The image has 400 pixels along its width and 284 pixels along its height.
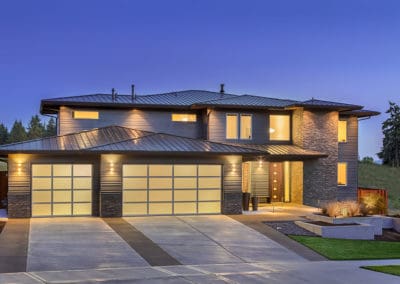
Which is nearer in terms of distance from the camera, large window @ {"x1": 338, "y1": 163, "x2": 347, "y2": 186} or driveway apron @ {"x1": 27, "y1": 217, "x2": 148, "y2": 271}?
driveway apron @ {"x1": 27, "y1": 217, "x2": 148, "y2": 271}

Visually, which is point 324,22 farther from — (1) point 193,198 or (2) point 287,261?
(2) point 287,261

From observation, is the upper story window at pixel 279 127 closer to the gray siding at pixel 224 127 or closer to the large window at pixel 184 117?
the gray siding at pixel 224 127

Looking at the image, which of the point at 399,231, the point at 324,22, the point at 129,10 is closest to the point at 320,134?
the point at 399,231

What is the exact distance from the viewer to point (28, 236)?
752 inches

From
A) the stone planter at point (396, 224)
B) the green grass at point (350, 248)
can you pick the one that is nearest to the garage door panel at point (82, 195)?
the green grass at point (350, 248)

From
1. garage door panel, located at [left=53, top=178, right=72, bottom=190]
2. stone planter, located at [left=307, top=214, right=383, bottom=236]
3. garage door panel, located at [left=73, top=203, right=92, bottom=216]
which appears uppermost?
garage door panel, located at [left=53, top=178, right=72, bottom=190]

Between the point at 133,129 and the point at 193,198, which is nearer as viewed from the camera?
the point at 193,198

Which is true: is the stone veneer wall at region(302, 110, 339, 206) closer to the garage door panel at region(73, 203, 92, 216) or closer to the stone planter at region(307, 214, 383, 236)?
the stone planter at region(307, 214, 383, 236)

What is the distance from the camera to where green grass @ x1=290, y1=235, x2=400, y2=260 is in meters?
18.2

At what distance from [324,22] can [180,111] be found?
2491cm

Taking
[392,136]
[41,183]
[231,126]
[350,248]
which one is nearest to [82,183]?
[41,183]

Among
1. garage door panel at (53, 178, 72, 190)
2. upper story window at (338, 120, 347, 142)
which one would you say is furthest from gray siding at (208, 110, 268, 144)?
garage door panel at (53, 178, 72, 190)

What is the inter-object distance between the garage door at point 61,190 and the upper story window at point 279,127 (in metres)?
11.7

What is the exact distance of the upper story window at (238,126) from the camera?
30.7 m
